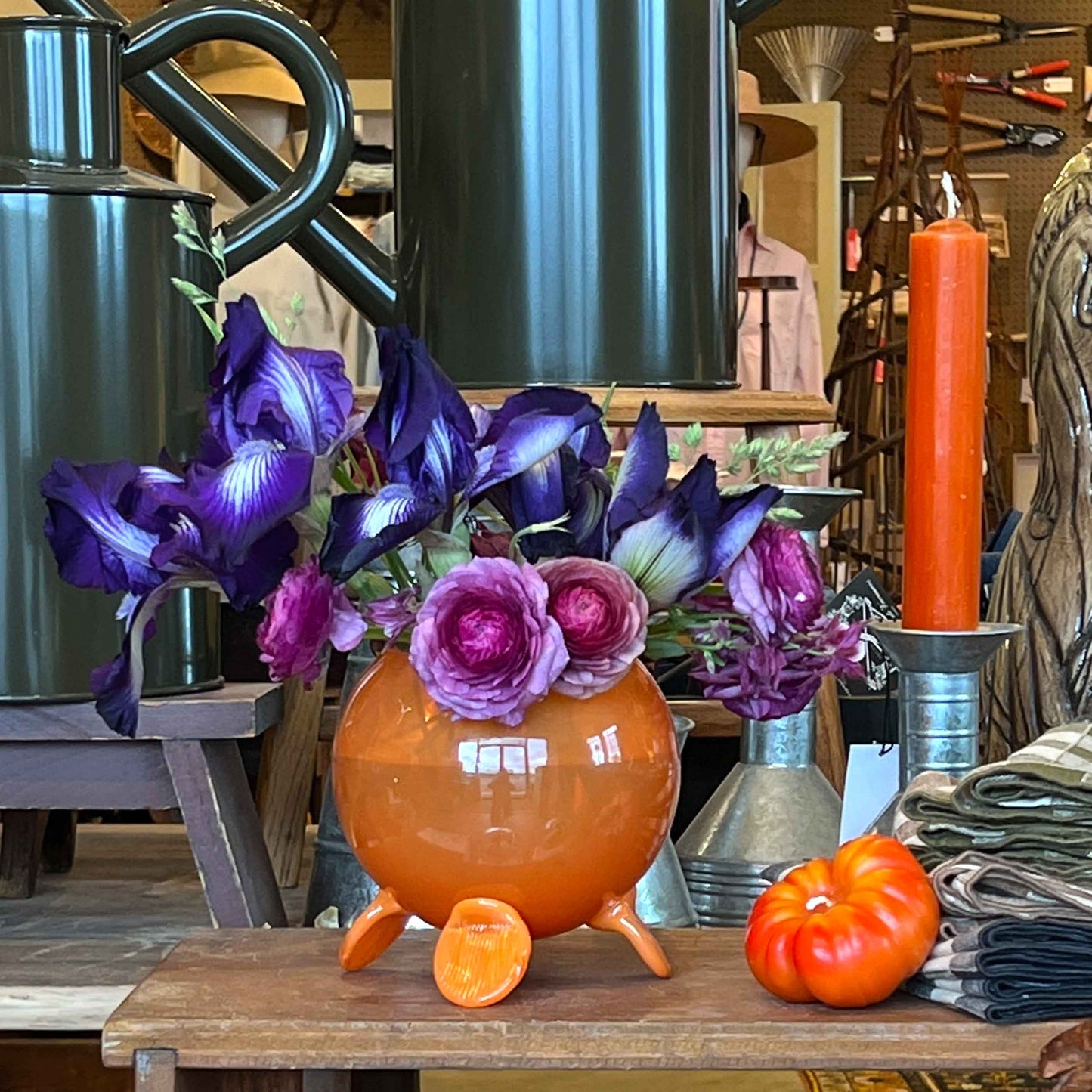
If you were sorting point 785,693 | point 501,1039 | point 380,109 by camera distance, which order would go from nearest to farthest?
point 501,1039
point 785,693
point 380,109

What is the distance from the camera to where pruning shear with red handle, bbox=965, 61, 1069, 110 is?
4.73m

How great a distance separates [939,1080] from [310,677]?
0.93m

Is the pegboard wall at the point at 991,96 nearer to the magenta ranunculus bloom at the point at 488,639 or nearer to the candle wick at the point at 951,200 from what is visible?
the candle wick at the point at 951,200

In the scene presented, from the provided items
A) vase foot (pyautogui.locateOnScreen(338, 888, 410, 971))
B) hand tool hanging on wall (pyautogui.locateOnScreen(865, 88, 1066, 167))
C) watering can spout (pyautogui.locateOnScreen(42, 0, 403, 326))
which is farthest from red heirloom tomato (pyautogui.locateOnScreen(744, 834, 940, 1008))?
hand tool hanging on wall (pyautogui.locateOnScreen(865, 88, 1066, 167))

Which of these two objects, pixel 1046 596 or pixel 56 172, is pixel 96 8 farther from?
→ pixel 1046 596

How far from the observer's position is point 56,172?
632 millimetres

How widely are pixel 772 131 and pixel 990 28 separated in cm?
172

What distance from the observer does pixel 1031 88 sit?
4.79 metres

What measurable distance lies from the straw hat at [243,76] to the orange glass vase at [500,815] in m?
2.01

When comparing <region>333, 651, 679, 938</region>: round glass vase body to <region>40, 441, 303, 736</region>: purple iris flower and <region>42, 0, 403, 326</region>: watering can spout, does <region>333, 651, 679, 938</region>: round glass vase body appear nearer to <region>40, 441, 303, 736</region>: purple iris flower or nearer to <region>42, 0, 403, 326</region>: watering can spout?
<region>40, 441, 303, 736</region>: purple iris flower

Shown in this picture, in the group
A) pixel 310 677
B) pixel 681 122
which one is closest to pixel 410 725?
pixel 310 677

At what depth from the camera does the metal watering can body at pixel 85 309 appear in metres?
0.61

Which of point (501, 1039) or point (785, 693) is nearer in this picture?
point (501, 1039)

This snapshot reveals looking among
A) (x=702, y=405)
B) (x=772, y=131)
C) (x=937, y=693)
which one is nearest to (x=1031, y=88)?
(x=772, y=131)
